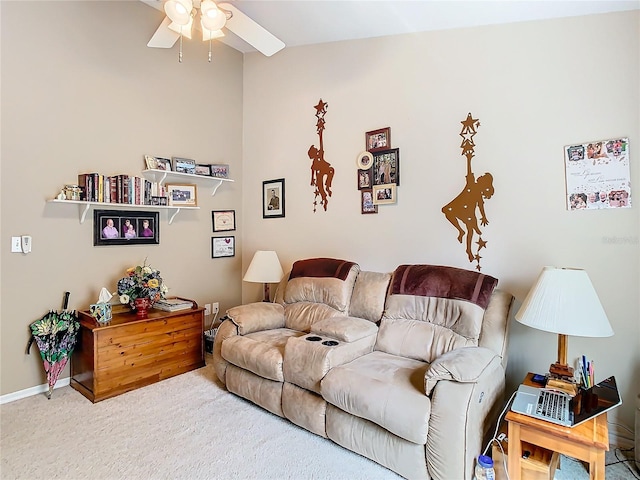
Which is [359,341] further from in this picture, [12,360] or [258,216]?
[12,360]

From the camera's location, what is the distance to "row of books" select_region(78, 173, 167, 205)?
302cm

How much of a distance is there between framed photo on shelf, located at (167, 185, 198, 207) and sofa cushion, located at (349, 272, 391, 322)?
1.96 meters

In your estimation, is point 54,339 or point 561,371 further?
point 54,339

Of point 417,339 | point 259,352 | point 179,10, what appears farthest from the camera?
point 259,352

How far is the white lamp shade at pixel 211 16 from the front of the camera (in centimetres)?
210

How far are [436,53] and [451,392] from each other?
248 cm

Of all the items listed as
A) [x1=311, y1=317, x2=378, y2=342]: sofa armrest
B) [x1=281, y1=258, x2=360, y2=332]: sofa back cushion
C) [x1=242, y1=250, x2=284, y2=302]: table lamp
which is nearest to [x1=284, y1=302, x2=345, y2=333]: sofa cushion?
[x1=281, y1=258, x2=360, y2=332]: sofa back cushion

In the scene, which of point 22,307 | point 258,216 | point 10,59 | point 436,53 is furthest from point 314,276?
point 10,59

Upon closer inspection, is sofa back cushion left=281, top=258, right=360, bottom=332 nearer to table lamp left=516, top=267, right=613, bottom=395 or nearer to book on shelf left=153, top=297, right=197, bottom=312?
book on shelf left=153, top=297, right=197, bottom=312

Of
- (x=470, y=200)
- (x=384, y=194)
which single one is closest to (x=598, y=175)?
(x=470, y=200)

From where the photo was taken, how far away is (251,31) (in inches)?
93.3

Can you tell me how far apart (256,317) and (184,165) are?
172 centimetres

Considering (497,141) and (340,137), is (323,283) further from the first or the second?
(497,141)

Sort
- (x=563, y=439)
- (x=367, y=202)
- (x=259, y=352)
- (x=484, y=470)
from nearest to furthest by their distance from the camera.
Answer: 1. (x=563, y=439)
2. (x=484, y=470)
3. (x=259, y=352)
4. (x=367, y=202)
